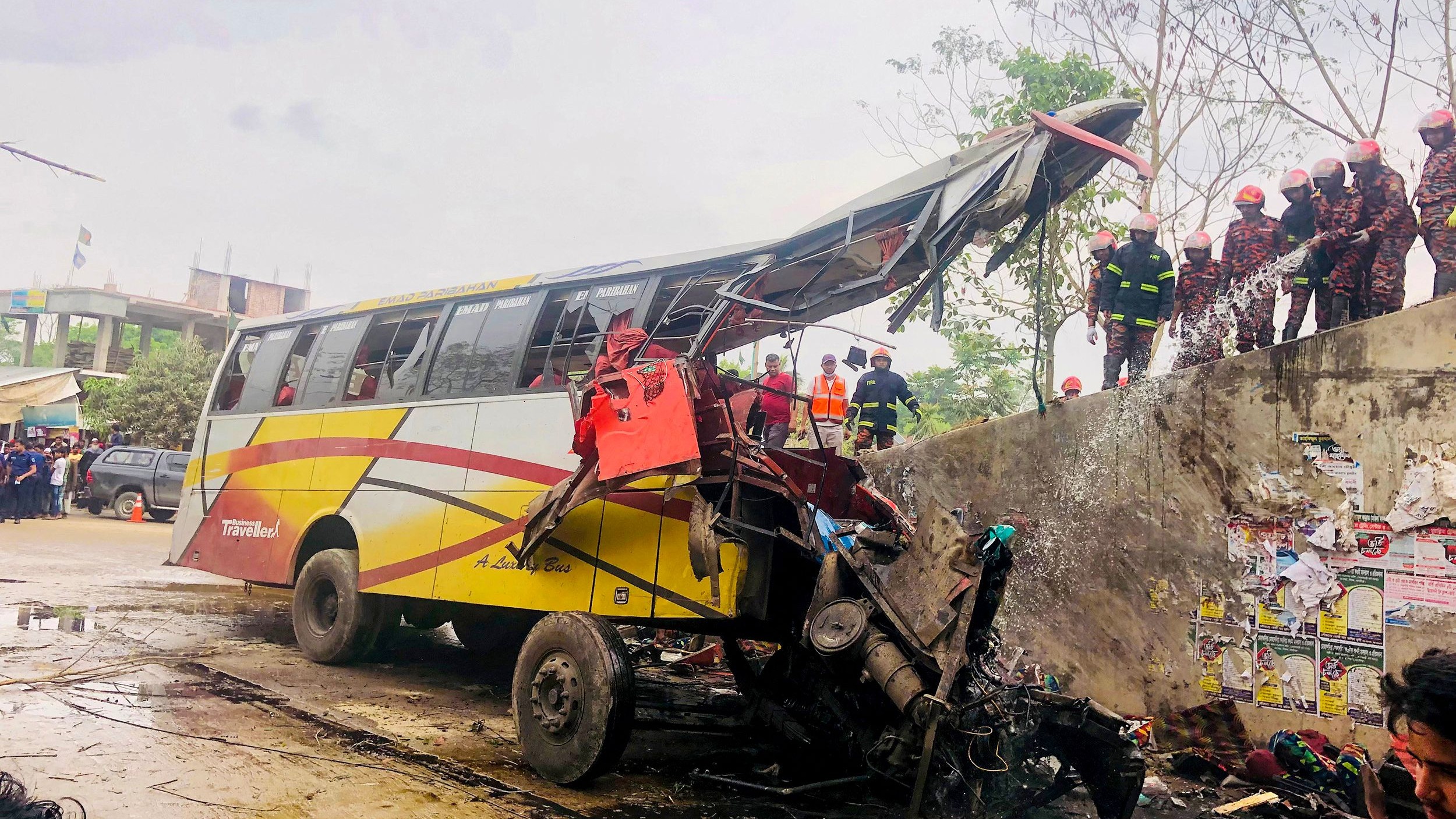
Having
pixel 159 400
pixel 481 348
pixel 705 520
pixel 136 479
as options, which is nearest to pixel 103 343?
pixel 159 400

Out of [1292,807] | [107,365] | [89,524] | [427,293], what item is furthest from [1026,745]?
[107,365]

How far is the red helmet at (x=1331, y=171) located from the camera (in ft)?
21.1

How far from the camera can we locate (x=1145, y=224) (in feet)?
24.1

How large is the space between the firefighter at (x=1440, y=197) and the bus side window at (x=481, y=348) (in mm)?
6213

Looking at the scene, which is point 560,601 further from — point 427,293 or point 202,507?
point 202,507

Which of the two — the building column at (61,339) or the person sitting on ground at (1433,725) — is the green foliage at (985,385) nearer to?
the person sitting on ground at (1433,725)

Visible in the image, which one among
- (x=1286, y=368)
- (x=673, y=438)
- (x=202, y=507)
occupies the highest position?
(x=1286, y=368)

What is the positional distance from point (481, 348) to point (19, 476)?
54.8 ft

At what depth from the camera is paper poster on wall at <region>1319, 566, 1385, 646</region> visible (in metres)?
5.07

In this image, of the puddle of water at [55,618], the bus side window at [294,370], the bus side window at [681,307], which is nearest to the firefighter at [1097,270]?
the bus side window at [681,307]

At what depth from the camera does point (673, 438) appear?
15.4 feet

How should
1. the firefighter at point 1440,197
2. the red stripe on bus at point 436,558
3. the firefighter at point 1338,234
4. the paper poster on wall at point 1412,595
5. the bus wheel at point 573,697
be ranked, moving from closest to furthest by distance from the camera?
1. the bus wheel at point 573,697
2. the paper poster on wall at point 1412,595
3. the firefighter at point 1440,197
4. the red stripe on bus at point 436,558
5. the firefighter at point 1338,234

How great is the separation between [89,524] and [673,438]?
18749 mm

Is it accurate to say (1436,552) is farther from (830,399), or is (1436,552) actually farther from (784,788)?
(830,399)
